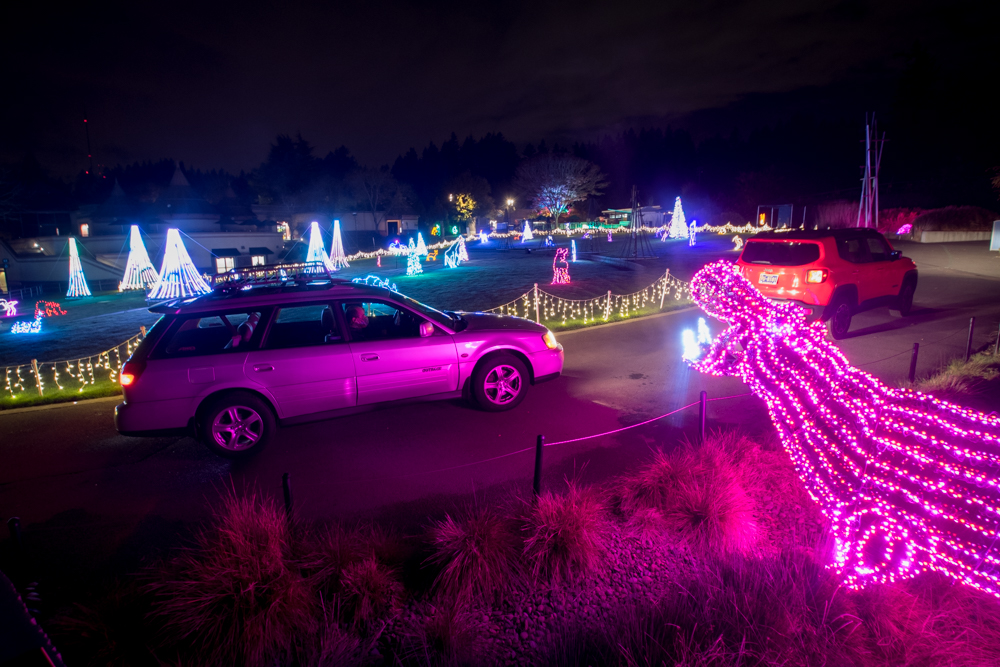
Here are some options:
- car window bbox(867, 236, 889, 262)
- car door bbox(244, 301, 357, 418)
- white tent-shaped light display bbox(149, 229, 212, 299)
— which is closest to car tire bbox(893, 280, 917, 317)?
car window bbox(867, 236, 889, 262)

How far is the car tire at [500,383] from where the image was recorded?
6.11 metres

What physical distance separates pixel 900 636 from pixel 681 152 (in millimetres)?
93239

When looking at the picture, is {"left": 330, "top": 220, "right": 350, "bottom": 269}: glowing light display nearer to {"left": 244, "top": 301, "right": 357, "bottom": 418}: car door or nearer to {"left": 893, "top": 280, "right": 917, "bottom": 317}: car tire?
{"left": 244, "top": 301, "right": 357, "bottom": 418}: car door

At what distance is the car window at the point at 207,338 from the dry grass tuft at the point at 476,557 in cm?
314

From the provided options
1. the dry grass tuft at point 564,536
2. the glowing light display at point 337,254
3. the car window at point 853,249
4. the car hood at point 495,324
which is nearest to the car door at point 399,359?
the car hood at point 495,324

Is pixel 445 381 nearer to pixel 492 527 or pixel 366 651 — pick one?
pixel 492 527

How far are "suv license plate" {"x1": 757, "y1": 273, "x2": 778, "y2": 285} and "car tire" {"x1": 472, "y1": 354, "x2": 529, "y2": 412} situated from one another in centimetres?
547

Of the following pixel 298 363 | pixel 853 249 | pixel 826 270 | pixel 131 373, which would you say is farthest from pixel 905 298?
pixel 131 373

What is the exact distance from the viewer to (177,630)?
9.60ft

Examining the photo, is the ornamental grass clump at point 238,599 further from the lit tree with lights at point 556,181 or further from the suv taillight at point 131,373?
the lit tree with lights at point 556,181

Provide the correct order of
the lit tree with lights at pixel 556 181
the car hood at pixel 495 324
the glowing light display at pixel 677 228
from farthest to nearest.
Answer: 1. the lit tree with lights at pixel 556 181
2. the glowing light display at pixel 677 228
3. the car hood at pixel 495 324

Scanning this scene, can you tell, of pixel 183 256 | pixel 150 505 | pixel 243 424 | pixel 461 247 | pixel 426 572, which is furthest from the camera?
pixel 461 247

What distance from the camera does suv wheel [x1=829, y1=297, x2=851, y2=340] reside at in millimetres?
8922

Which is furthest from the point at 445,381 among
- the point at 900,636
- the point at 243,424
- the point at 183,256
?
the point at 183,256
